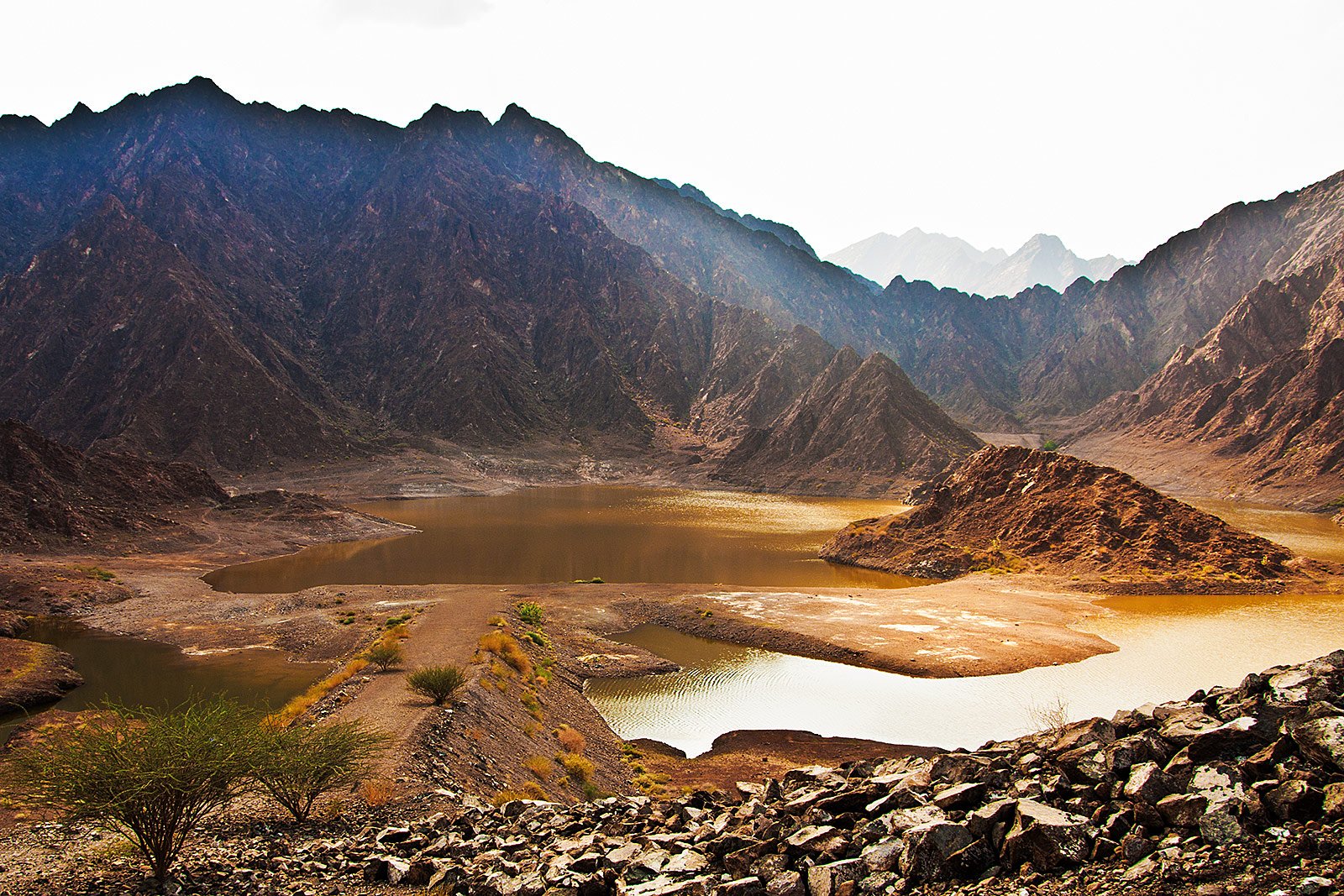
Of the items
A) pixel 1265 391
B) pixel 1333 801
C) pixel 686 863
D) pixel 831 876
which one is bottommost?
pixel 686 863

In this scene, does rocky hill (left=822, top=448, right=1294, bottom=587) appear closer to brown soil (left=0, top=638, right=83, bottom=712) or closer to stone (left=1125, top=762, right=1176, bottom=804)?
stone (left=1125, top=762, right=1176, bottom=804)

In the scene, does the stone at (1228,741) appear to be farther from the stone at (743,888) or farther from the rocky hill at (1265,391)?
the rocky hill at (1265,391)

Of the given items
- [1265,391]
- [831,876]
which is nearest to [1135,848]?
[831,876]

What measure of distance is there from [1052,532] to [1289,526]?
51.7 m

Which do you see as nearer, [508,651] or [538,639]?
[508,651]

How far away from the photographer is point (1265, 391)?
472ft

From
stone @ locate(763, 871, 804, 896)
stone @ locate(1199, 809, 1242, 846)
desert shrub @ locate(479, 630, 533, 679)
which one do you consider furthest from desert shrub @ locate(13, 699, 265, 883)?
desert shrub @ locate(479, 630, 533, 679)

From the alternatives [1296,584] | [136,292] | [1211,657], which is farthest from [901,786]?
[136,292]

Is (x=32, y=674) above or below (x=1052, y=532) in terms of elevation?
below

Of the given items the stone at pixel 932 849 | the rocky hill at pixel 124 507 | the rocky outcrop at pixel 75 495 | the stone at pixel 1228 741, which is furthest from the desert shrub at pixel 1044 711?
the rocky outcrop at pixel 75 495

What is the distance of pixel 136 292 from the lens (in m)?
176

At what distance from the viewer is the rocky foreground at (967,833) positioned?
28.8 feet

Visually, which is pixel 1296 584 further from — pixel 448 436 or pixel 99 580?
pixel 448 436

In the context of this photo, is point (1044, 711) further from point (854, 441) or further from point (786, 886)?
point (854, 441)
